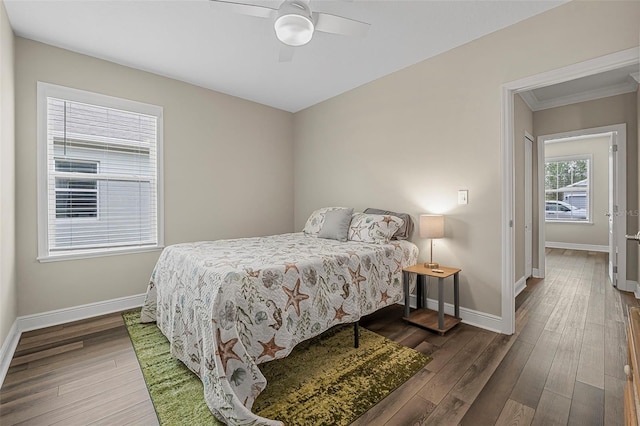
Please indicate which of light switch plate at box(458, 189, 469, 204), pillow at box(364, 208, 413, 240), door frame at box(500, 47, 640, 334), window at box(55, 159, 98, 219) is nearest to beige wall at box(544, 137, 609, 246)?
door frame at box(500, 47, 640, 334)

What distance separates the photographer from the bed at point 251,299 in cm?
156

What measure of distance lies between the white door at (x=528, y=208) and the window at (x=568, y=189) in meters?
3.16

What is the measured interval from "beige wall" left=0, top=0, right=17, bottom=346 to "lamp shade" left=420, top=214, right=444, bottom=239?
344cm

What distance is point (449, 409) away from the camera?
1.64 metres

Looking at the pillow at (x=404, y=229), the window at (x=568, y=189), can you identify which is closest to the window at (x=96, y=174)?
the pillow at (x=404, y=229)

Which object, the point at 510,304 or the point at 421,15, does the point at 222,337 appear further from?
the point at 421,15

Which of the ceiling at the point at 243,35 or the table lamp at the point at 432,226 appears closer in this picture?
the ceiling at the point at 243,35

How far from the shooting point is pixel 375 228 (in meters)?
3.04

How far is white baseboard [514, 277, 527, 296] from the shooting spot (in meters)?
3.65

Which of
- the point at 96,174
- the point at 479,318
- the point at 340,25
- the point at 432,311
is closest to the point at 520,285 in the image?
the point at 479,318

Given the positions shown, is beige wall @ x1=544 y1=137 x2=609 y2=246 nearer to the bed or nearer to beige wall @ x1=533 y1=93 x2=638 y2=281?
beige wall @ x1=533 y1=93 x2=638 y2=281

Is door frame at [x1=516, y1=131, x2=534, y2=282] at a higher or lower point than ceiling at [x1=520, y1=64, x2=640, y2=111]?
lower

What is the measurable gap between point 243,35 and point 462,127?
2.27m

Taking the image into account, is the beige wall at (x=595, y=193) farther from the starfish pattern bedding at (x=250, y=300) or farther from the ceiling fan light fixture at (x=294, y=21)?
the ceiling fan light fixture at (x=294, y=21)
